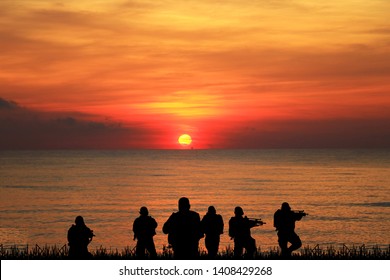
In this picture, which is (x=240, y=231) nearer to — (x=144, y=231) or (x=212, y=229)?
(x=212, y=229)

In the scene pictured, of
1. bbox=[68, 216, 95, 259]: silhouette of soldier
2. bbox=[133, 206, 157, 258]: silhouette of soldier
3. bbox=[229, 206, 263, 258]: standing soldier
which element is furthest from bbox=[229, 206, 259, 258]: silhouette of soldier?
bbox=[68, 216, 95, 259]: silhouette of soldier

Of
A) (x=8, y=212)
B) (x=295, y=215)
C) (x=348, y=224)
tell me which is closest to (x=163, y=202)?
(x=8, y=212)

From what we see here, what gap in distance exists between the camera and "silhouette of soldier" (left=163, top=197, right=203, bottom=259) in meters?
14.1

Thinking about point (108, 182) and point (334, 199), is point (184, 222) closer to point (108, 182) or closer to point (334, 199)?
point (334, 199)

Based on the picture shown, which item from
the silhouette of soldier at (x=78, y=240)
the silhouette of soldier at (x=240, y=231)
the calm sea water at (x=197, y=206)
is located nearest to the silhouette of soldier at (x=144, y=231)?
the silhouette of soldier at (x=78, y=240)

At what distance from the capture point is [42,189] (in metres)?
96.2

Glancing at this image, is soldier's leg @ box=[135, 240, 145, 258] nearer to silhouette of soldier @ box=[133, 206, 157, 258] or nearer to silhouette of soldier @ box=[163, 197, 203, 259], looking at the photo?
silhouette of soldier @ box=[133, 206, 157, 258]

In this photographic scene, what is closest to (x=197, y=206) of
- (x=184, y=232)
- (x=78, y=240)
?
(x=78, y=240)

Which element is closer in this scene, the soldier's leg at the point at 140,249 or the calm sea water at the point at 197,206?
the soldier's leg at the point at 140,249

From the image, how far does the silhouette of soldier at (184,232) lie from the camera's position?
14.1 meters

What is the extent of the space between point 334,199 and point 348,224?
73.6 ft

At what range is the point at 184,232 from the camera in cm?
1422

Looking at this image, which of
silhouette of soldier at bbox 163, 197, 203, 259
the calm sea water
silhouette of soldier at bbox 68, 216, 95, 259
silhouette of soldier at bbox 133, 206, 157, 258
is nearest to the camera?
silhouette of soldier at bbox 163, 197, 203, 259

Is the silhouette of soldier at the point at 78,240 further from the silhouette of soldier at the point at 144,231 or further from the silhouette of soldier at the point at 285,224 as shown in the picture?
the silhouette of soldier at the point at 285,224
